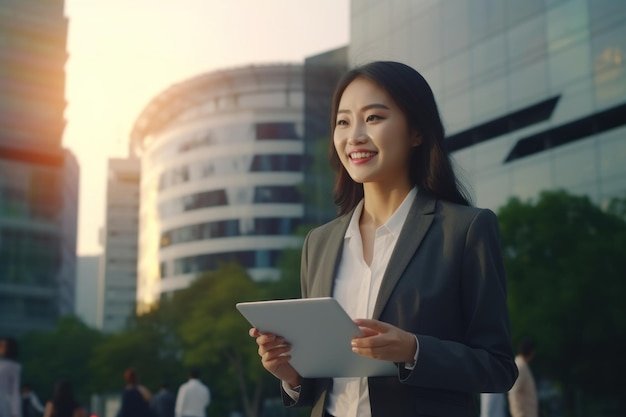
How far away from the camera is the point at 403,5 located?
3231 centimetres

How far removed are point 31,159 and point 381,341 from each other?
223 feet

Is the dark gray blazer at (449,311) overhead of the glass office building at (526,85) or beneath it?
beneath

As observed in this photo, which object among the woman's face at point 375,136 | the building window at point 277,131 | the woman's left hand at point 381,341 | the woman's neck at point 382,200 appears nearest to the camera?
the woman's left hand at point 381,341

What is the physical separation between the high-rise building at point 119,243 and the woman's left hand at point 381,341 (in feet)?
438

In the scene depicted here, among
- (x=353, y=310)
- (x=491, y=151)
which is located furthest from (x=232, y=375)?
(x=353, y=310)

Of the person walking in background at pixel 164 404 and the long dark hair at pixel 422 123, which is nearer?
the long dark hair at pixel 422 123

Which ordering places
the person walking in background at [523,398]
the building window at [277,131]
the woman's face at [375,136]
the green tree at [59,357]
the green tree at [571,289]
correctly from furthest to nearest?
the building window at [277,131] → the green tree at [59,357] → the green tree at [571,289] → the person walking in background at [523,398] → the woman's face at [375,136]

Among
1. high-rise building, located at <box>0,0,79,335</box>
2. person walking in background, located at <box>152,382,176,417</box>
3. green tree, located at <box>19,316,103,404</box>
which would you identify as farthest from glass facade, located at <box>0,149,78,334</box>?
person walking in background, located at <box>152,382,176,417</box>

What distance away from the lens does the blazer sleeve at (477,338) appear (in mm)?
2041

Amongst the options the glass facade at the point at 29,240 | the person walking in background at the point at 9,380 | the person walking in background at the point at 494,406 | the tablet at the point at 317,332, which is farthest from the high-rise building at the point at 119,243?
the tablet at the point at 317,332

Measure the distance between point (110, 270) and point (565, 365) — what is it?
117 metres

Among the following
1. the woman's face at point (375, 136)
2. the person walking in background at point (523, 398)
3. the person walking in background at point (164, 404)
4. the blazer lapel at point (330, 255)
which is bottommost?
the person walking in background at point (164, 404)

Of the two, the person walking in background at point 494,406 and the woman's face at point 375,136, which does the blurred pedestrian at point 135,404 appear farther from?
the woman's face at point 375,136

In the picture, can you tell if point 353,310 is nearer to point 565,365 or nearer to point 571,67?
point 565,365
